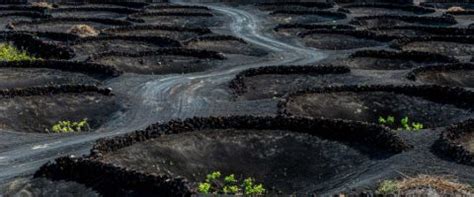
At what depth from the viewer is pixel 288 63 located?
5753cm

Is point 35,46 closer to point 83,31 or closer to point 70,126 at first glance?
point 83,31

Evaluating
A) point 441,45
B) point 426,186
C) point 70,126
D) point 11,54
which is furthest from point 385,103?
point 11,54

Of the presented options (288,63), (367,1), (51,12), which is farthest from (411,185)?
(367,1)

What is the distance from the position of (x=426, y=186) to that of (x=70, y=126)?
76.8ft

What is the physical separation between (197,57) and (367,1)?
64236 mm

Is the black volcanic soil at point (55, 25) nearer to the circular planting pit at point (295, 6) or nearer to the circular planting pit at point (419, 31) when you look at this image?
the circular planting pit at point (295, 6)

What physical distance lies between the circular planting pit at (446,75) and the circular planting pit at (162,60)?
Answer: 17.2 m

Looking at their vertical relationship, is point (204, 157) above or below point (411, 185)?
below

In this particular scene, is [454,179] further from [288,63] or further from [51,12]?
[51,12]

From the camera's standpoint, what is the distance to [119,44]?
66.9 m

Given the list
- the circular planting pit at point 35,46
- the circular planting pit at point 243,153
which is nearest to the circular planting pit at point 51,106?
the circular planting pit at point 243,153

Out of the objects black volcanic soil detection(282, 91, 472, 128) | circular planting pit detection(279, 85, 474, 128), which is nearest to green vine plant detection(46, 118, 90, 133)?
circular planting pit detection(279, 85, 474, 128)

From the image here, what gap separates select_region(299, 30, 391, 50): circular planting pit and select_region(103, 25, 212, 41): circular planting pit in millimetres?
11788

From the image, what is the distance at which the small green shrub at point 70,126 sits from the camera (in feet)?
128
